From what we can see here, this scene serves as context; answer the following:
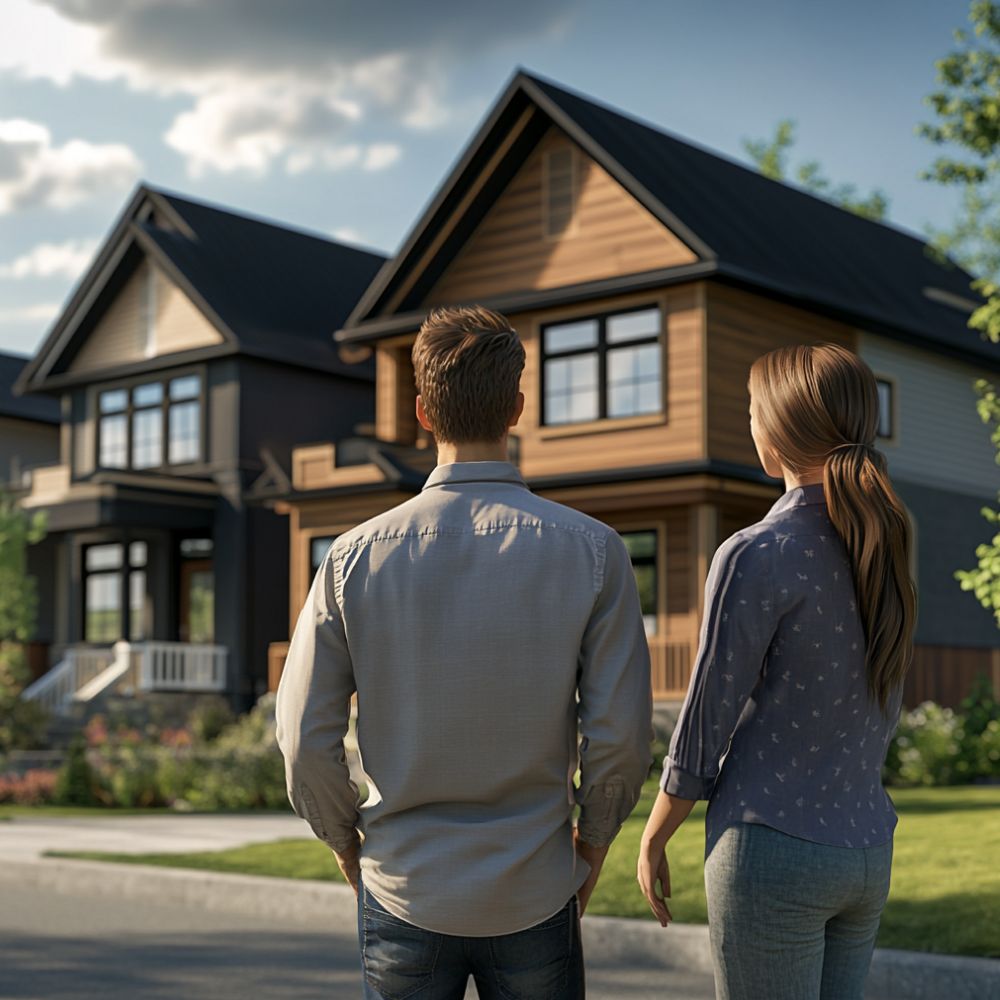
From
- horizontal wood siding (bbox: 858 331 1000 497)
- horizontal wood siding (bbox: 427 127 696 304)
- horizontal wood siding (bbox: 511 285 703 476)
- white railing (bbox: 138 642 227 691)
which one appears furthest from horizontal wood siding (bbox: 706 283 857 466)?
white railing (bbox: 138 642 227 691)

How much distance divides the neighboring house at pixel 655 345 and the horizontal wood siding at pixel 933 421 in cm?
4

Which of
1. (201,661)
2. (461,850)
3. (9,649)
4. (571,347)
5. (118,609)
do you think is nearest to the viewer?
(461,850)

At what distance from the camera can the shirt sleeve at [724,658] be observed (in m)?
3.47

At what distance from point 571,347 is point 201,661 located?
10.0 m

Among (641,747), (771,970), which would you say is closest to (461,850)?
(641,747)

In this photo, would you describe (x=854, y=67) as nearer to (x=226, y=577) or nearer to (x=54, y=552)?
(x=226, y=577)

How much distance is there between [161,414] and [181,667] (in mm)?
5826

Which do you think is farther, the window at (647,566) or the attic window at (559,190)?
the attic window at (559,190)

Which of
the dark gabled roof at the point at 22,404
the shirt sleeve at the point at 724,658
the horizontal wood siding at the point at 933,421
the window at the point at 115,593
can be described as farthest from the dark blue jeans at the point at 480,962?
the dark gabled roof at the point at 22,404

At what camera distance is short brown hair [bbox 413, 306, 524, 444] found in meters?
3.38

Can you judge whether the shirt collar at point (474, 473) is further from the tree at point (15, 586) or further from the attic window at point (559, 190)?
the tree at point (15, 586)

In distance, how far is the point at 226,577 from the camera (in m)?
32.1

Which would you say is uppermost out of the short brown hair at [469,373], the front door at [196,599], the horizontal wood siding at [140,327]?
the horizontal wood siding at [140,327]

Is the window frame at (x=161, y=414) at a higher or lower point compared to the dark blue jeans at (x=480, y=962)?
higher
